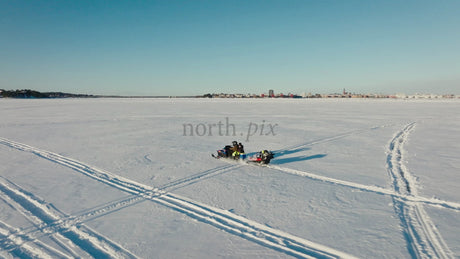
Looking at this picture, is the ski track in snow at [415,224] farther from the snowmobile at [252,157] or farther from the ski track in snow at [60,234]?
the ski track in snow at [60,234]

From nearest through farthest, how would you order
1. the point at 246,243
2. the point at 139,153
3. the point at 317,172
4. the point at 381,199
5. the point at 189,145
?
1. the point at 246,243
2. the point at 381,199
3. the point at 317,172
4. the point at 139,153
5. the point at 189,145

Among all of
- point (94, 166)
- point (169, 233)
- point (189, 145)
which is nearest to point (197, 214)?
point (169, 233)

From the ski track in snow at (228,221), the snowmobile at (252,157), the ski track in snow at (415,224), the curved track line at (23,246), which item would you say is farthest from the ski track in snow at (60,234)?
the snowmobile at (252,157)

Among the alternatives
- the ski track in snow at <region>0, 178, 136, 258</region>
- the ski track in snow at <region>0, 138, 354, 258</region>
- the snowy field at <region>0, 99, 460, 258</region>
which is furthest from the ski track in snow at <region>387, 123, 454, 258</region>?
the ski track in snow at <region>0, 178, 136, 258</region>

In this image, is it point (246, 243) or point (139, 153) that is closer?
point (246, 243)

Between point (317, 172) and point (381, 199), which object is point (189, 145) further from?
point (381, 199)

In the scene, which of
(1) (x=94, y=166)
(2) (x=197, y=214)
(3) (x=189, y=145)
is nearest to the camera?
Answer: (2) (x=197, y=214)

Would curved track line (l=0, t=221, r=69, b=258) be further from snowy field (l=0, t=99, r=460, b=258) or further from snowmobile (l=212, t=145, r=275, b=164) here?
snowmobile (l=212, t=145, r=275, b=164)
